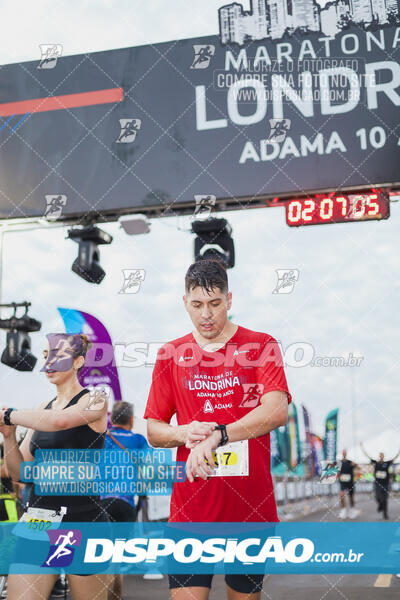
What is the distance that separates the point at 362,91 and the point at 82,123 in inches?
121

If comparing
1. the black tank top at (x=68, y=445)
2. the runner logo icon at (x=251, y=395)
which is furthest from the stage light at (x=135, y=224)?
the runner logo icon at (x=251, y=395)

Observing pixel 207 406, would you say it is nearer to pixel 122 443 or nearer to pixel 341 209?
pixel 122 443

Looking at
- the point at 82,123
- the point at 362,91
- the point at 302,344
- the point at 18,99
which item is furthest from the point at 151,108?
the point at 302,344

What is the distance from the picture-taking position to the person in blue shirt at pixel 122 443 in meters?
4.80

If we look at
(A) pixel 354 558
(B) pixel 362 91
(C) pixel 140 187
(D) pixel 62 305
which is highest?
(B) pixel 362 91

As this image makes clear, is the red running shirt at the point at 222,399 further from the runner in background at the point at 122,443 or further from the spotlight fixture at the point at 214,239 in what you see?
the spotlight fixture at the point at 214,239

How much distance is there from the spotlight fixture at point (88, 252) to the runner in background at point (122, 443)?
2139mm

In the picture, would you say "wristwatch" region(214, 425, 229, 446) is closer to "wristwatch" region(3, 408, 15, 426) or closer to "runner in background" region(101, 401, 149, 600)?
"wristwatch" region(3, 408, 15, 426)

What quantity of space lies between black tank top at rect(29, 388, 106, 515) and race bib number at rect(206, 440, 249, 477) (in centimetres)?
68

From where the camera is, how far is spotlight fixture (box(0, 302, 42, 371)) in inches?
341

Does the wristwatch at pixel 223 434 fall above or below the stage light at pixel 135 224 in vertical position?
below

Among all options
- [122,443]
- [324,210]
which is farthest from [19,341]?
[324,210]

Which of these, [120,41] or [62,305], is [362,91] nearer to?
[120,41]

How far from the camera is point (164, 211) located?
640 cm
